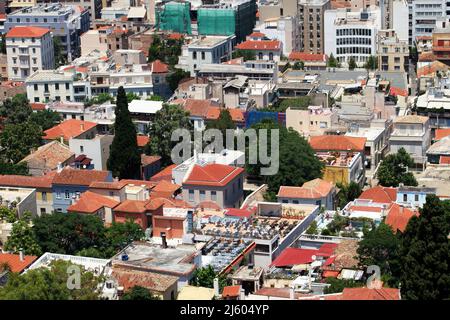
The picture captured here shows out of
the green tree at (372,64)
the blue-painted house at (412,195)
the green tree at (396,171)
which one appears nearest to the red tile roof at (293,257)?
the blue-painted house at (412,195)

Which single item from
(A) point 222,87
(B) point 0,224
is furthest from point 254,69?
(B) point 0,224

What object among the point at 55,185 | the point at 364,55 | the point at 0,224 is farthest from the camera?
the point at 364,55

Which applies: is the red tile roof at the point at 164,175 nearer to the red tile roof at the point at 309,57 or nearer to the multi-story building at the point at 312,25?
the red tile roof at the point at 309,57

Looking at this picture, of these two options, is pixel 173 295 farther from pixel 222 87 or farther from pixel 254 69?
pixel 254 69

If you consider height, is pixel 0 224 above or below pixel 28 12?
below

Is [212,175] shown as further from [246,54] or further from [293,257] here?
[246,54]

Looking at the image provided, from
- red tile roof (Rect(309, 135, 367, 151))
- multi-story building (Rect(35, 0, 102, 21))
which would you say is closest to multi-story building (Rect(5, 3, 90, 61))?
multi-story building (Rect(35, 0, 102, 21))
